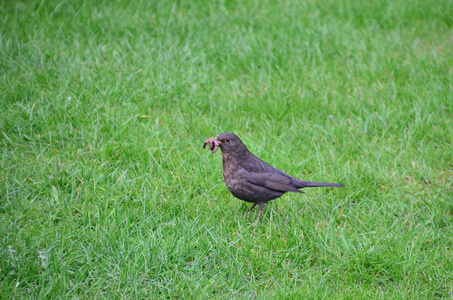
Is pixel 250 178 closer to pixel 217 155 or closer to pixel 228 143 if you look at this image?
pixel 228 143

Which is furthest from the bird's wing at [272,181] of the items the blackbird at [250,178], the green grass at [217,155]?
the green grass at [217,155]

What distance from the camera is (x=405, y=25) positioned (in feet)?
24.8

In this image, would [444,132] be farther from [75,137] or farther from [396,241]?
[75,137]

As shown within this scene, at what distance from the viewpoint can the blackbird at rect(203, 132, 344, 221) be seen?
4082 mm

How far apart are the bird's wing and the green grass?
259mm

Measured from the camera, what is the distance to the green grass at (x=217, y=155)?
11.7ft

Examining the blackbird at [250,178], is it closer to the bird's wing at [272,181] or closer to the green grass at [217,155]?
the bird's wing at [272,181]

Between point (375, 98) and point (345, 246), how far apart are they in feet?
8.26

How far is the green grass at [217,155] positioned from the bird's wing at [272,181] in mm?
259

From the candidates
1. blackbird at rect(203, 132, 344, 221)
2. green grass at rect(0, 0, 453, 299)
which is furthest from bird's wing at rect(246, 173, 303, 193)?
green grass at rect(0, 0, 453, 299)

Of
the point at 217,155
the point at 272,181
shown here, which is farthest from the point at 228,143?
the point at 217,155

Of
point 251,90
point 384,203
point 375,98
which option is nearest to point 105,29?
point 251,90

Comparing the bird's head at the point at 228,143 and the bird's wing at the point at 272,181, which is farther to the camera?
the bird's head at the point at 228,143

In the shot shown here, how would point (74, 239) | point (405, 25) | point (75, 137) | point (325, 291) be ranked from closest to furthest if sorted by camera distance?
point (325, 291) < point (74, 239) < point (75, 137) < point (405, 25)
